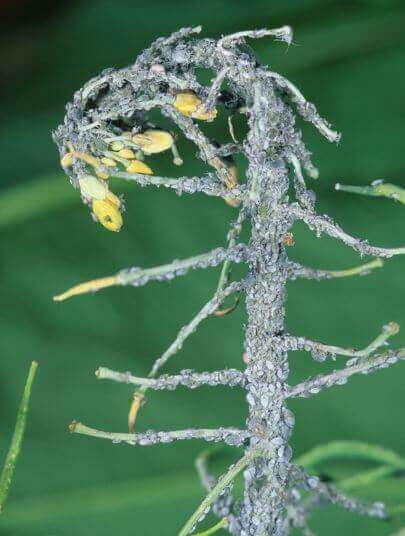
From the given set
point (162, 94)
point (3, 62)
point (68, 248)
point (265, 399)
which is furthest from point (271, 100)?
point (3, 62)

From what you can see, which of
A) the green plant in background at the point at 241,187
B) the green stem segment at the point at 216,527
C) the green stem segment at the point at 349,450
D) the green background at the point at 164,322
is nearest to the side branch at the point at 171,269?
the green plant in background at the point at 241,187

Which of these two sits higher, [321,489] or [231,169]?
[231,169]

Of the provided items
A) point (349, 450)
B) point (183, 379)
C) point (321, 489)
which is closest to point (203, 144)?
point (183, 379)

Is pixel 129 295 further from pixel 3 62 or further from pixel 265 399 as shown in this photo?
pixel 3 62

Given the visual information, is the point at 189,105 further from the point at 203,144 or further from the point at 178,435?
the point at 178,435

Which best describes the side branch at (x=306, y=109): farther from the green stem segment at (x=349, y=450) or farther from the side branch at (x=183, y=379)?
the green stem segment at (x=349, y=450)

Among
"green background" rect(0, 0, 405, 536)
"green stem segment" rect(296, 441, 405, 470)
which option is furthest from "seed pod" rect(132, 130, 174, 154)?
"green background" rect(0, 0, 405, 536)

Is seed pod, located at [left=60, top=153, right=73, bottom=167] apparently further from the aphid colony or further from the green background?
the green background
